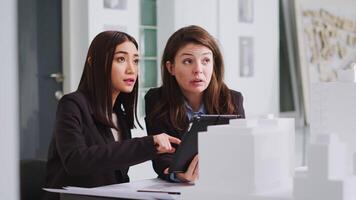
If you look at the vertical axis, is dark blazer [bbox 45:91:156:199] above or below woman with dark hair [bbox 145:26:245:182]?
below

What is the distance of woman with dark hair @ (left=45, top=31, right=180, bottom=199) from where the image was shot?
6.77ft

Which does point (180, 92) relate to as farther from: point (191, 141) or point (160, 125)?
point (191, 141)

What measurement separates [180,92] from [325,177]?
1.44m

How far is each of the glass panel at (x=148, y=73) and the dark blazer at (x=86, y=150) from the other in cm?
243

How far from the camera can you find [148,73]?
15.8 feet

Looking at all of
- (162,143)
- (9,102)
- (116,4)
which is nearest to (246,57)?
(116,4)

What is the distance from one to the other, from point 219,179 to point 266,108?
4729mm

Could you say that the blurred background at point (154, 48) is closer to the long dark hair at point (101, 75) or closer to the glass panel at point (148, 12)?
the glass panel at point (148, 12)

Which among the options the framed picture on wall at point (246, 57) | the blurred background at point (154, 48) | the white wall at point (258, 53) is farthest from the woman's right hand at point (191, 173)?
the framed picture on wall at point (246, 57)

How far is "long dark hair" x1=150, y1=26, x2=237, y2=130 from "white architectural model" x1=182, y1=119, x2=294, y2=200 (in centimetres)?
121

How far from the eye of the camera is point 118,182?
88.3 inches

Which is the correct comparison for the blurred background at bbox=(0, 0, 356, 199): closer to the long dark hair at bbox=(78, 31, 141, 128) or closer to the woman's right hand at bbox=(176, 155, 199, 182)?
the long dark hair at bbox=(78, 31, 141, 128)

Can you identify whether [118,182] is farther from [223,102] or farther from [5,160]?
[5,160]

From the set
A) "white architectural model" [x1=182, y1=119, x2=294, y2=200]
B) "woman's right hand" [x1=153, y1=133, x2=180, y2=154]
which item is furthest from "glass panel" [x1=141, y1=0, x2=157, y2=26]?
"white architectural model" [x1=182, y1=119, x2=294, y2=200]
